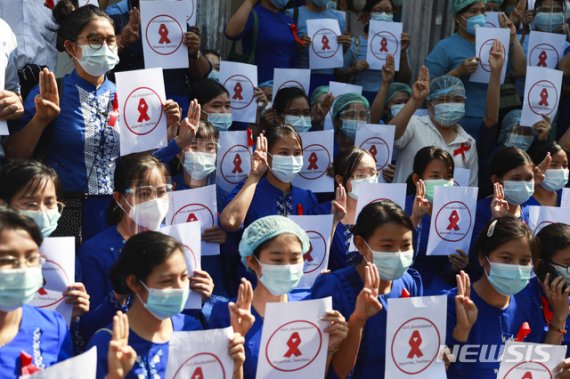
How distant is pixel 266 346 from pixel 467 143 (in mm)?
3721

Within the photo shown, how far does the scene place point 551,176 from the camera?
7.25 metres

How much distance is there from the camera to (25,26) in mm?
6559

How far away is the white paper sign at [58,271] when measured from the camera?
14.3 feet

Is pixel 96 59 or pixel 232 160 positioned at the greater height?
pixel 96 59

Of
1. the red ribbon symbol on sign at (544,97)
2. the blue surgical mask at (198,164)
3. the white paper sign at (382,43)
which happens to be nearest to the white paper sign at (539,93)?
the red ribbon symbol on sign at (544,97)

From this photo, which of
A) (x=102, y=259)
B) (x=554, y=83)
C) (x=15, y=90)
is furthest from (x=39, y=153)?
(x=554, y=83)

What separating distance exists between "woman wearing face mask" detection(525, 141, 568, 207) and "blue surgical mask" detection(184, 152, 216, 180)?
2.46 metres

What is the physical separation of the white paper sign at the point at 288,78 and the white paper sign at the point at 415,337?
3.18 m

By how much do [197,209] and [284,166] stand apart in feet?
2.44

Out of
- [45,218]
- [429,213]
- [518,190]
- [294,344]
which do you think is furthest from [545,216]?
[45,218]

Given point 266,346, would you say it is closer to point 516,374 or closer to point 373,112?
point 516,374

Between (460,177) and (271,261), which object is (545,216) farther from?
(271,261)

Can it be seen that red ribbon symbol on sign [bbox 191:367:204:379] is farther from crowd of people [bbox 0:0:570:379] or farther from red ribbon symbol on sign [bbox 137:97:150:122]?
red ribbon symbol on sign [bbox 137:97:150:122]

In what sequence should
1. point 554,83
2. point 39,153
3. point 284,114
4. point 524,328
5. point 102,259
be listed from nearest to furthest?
point 102,259
point 524,328
point 39,153
point 284,114
point 554,83
